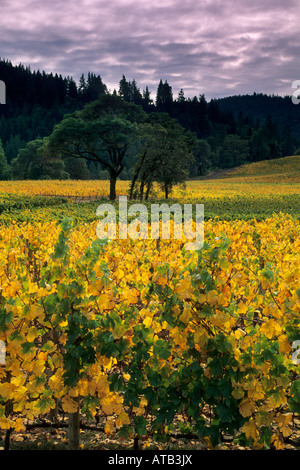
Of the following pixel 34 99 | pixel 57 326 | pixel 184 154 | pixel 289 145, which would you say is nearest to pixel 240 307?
pixel 57 326

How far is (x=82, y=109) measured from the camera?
270 ft

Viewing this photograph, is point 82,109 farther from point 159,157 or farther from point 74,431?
point 74,431

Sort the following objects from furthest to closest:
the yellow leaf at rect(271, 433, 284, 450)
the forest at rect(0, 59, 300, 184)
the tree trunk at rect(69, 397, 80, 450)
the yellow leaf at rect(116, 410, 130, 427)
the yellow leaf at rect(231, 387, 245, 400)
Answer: the forest at rect(0, 59, 300, 184), the tree trunk at rect(69, 397, 80, 450), the yellow leaf at rect(116, 410, 130, 427), the yellow leaf at rect(271, 433, 284, 450), the yellow leaf at rect(231, 387, 245, 400)

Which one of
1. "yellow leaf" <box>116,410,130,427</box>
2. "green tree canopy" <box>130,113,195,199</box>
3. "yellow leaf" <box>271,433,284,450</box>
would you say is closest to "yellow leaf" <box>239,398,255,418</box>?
"yellow leaf" <box>271,433,284,450</box>

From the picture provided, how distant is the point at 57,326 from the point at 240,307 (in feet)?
6.08

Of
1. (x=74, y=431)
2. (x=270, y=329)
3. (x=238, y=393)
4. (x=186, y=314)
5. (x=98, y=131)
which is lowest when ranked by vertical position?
(x=74, y=431)

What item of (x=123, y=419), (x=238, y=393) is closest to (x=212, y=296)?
(x=238, y=393)

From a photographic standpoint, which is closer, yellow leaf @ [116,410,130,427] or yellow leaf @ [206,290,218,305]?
yellow leaf @ [206,290,218,305]

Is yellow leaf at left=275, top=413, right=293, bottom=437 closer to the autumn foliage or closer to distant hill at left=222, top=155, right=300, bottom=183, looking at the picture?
the autumn foliage

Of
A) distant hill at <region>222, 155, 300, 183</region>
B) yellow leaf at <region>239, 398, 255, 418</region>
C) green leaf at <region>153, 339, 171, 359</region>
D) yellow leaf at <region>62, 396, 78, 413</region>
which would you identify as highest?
distant hill at <region>222, 155, 300, 183</region>

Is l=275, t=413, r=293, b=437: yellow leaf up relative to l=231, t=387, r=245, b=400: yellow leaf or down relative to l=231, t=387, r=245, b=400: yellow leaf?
down

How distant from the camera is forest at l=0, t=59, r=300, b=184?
8862cm

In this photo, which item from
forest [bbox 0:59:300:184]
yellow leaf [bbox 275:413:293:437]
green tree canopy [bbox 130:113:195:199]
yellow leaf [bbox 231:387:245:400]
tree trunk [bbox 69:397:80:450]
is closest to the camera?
yellow leaf [bbox 231:387:245:400]

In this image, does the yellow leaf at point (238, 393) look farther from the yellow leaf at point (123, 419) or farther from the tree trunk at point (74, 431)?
the tree trunk at point (74, 431)
